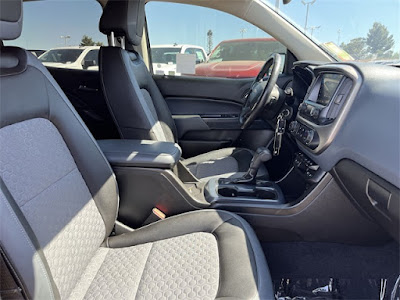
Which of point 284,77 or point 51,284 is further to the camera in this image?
point 284,77

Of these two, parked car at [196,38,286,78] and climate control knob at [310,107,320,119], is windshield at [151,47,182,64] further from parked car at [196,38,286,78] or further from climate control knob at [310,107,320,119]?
climate control knob at [310,107,320,119]

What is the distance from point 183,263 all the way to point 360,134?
65cm

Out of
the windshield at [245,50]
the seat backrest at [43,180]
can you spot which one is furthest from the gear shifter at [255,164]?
the windshield at [245,50]

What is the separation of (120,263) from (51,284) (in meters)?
0.27

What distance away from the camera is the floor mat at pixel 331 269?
51.8 inches

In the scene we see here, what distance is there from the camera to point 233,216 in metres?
1.23

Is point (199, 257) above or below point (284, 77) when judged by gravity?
below

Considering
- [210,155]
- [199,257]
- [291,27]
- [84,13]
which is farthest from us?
[84,13]

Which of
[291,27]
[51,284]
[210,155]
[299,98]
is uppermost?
[291,27]

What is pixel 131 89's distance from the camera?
1.63m

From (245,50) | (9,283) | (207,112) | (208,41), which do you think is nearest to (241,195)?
(9,283)

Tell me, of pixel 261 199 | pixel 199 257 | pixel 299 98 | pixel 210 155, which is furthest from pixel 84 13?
pixel 199 257

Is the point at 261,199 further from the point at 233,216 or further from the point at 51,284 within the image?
the point at 51,284

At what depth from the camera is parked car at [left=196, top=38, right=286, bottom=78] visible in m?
2.31
